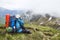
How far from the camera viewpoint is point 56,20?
25.1 ft

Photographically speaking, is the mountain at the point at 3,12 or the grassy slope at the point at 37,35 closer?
the grassy slope at the point at 37,35

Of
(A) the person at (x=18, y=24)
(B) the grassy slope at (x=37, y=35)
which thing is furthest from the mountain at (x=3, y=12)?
(B) the grassy slope at (x=37, y=35)

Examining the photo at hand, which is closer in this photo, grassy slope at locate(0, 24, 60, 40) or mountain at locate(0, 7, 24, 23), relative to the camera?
grassy slope at locate(0, 24, 60, 40)

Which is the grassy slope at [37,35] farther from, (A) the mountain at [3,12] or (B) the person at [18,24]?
(A) the mountain at [3,12]

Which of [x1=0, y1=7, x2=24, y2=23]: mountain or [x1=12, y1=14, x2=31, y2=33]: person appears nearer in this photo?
[x1=12, y1=14, x2=31, y2=33]: person

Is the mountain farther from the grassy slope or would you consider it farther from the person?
the grassy slope

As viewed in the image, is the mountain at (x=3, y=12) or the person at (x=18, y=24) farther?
the mountain at (x=3, y=12)

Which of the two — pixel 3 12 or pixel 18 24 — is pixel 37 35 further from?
pixel 3 12

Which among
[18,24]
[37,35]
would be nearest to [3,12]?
[18,24]

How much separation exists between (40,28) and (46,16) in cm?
181

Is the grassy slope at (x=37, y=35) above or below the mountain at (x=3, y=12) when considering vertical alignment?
below

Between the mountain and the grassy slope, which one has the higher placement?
the mountain

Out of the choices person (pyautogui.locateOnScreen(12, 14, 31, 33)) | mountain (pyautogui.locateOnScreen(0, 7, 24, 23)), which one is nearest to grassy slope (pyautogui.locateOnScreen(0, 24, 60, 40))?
person (pyautogui.locateOnScreen(12, 14, 31, 33))

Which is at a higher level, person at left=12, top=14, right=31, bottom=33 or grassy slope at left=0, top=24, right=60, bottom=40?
person at left=12, top=14, right=31, bottom=33
